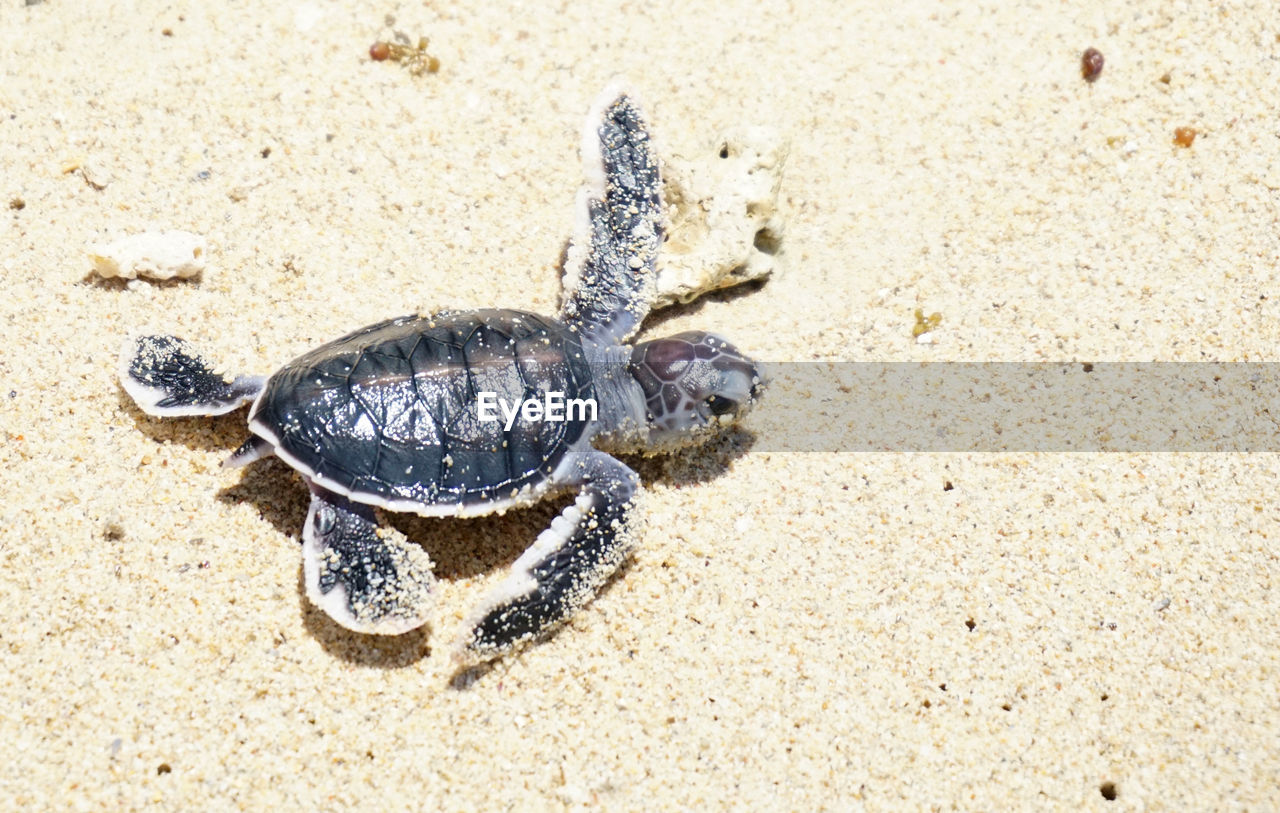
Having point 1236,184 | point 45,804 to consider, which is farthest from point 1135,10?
point 45,804

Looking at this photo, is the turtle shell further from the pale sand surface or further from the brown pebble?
the brown pebble

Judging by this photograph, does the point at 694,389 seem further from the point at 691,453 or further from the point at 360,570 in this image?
the point at 360,570

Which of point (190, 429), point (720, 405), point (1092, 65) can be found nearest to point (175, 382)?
point (190, 429)

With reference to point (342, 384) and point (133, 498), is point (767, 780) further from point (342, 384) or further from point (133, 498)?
point (133, 498)

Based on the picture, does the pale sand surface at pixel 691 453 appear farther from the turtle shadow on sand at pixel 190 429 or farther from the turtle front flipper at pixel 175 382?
the turtle front flipper at pixel 175 382

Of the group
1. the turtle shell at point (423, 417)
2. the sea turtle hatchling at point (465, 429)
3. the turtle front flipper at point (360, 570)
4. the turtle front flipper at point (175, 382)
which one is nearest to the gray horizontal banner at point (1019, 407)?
the sea turtle hatchling at point (465, 429)

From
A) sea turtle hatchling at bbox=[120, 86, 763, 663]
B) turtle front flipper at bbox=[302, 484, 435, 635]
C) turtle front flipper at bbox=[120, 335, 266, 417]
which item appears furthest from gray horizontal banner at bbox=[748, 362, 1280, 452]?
turtle front flipper at bbox=[120, 335, 266, 417]
